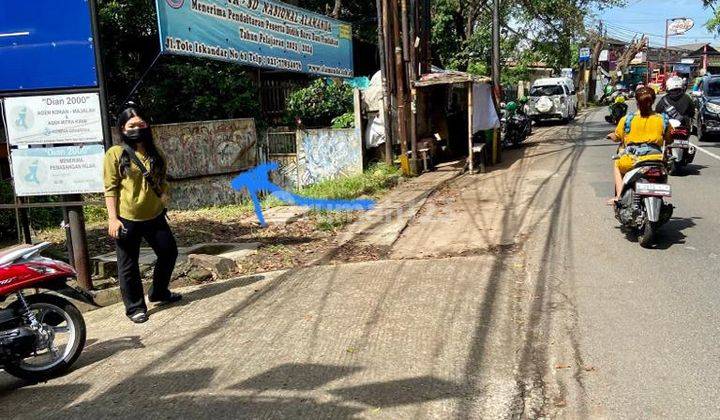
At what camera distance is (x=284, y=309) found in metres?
5.10

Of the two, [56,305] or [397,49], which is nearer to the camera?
[56,305]

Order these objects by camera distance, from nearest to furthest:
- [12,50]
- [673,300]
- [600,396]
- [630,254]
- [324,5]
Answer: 1. [600,396]
2. [673,300]
3. [12,50]
4. [630,254]
5. [324,5]

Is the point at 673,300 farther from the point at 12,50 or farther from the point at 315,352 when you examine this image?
the point at 12,50

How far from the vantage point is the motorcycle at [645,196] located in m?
6.29

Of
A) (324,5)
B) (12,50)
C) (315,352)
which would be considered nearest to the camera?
(315,352)

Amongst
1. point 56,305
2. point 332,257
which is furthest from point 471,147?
point 56,305

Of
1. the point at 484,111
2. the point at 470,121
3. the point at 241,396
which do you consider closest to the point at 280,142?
the point at 470,121

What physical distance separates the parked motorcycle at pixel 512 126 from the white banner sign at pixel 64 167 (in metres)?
13.9

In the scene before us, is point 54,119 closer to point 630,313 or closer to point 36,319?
point 36,319

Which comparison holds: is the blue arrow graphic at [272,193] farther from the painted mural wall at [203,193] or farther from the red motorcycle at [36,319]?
the red motorcycle at [36,319]

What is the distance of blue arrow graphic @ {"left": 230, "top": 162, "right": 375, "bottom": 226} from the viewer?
32.6 ft

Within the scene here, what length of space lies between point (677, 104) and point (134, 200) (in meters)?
10.5

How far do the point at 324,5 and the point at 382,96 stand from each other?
28.1ft

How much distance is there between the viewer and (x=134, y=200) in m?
5.02
